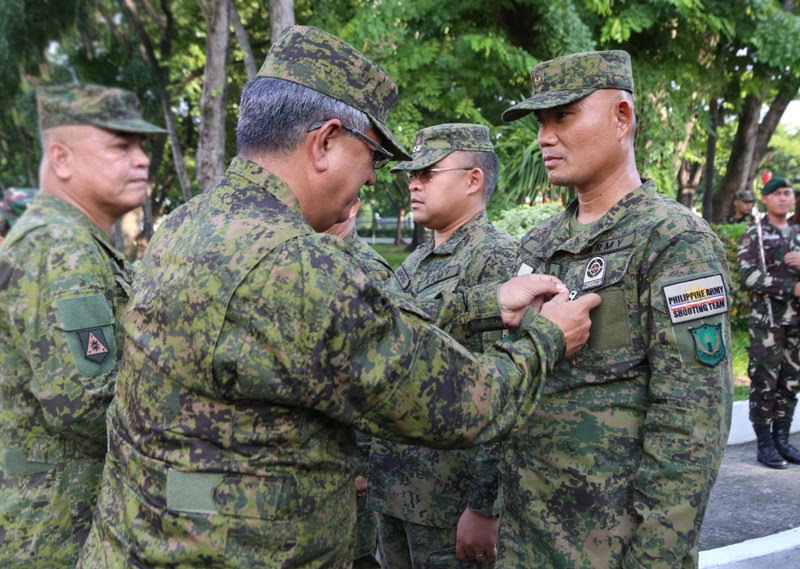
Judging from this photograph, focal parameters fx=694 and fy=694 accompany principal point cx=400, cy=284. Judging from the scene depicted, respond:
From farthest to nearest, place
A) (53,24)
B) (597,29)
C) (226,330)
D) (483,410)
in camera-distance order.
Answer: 1. (53,24)
2. (597,29)
3. (483,410)
4. (226,330)

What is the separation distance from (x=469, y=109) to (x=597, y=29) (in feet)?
9.59

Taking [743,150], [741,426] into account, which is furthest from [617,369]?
[743,150]

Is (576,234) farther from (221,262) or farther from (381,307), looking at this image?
(221,262)

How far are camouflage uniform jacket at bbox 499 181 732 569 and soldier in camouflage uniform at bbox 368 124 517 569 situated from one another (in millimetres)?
503

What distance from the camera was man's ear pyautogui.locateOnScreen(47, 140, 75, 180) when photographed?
2561 mm

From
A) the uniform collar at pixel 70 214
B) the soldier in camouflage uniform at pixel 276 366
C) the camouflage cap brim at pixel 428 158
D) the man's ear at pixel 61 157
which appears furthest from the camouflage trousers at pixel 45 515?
the camouflage cap brim at pixel 428 158

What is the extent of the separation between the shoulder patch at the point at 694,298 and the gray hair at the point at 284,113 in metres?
0.99

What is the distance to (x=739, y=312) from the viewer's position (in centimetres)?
974

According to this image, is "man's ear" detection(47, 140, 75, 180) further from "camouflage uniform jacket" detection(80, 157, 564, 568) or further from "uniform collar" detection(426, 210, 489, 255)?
"uniform collar" detection(426, 210, 489, 255)

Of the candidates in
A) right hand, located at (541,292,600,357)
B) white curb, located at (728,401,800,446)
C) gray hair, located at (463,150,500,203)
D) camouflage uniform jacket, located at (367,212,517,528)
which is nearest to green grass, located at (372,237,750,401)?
white curb, located at (728,401,800,446)

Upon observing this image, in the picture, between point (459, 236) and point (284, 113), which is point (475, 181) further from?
point (284, 113)

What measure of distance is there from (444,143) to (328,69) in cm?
207

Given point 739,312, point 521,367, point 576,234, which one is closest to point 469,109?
point 739,312

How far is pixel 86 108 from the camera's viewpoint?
2561mm
